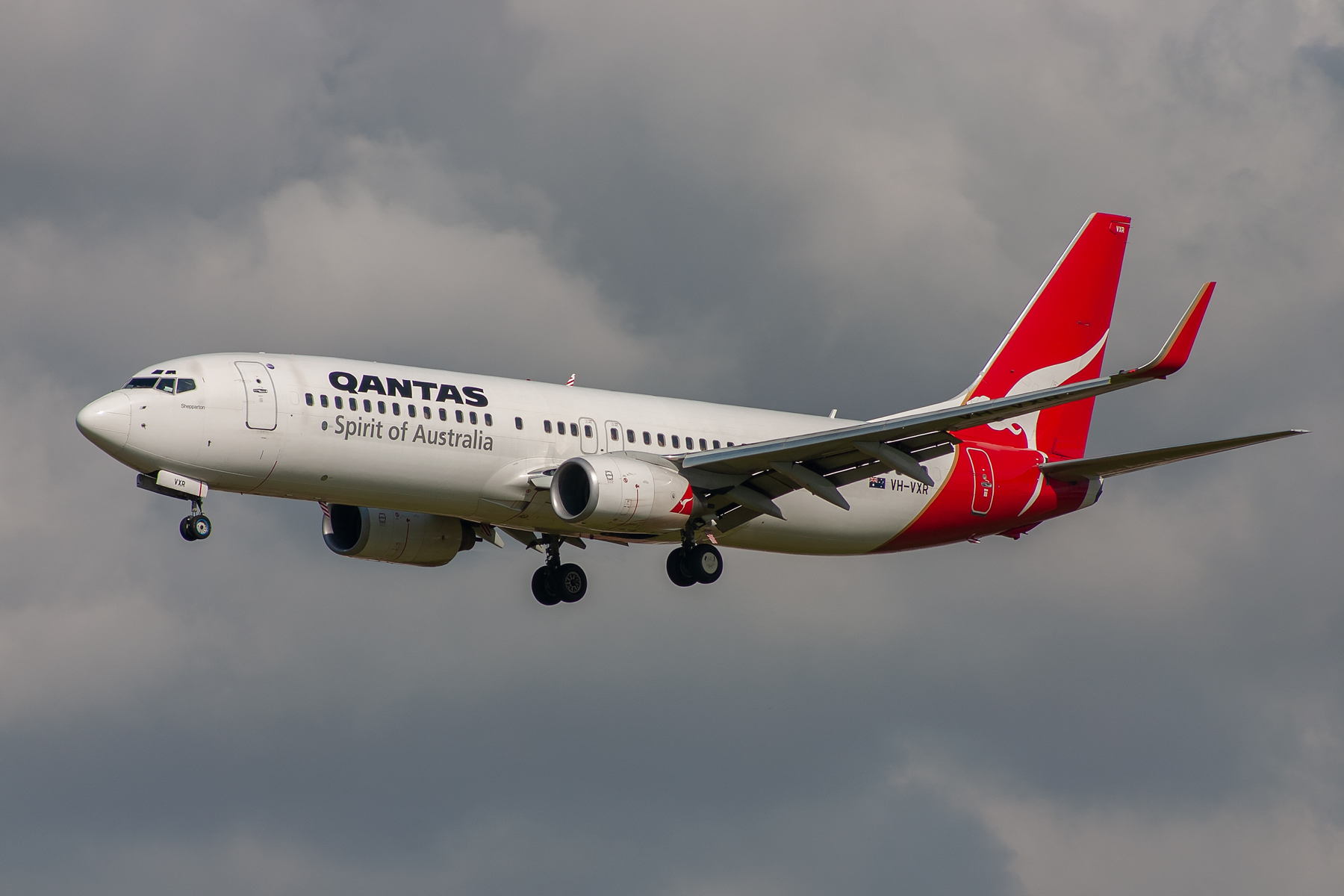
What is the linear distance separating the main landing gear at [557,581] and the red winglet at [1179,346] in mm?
18537

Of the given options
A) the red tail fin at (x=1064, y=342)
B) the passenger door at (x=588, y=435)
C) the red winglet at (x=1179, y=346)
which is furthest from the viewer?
the red tail fin at (x=1064, y=342)

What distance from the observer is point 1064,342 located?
5369 cm

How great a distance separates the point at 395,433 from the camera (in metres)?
39.4

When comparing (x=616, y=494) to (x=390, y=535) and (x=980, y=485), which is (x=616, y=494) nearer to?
(x=390, y=535)

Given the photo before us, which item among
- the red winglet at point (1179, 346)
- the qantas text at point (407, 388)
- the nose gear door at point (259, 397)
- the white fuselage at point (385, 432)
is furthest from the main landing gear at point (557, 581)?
the red winglet at point (1179, 346)

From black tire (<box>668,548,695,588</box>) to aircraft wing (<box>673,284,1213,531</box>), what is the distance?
1.43 m

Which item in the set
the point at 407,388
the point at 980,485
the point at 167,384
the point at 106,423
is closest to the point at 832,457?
the point at 980,485

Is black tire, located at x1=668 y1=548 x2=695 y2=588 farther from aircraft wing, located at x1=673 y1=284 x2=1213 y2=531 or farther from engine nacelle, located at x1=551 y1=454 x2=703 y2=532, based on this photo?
engine nacelle, located at x1=551 y1=454 x2=703 y2=532

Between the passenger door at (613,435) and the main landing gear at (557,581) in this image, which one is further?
the main landing gear at (557,581)

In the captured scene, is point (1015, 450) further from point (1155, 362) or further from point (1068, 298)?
point (1155, 362)

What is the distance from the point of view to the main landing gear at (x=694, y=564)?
143ft

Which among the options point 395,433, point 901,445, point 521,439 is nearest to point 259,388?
point 395,433

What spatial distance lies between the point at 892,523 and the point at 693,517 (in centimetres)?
784

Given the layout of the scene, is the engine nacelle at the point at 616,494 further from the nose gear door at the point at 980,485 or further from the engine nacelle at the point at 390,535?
the nose gear door at the point at 980,485
